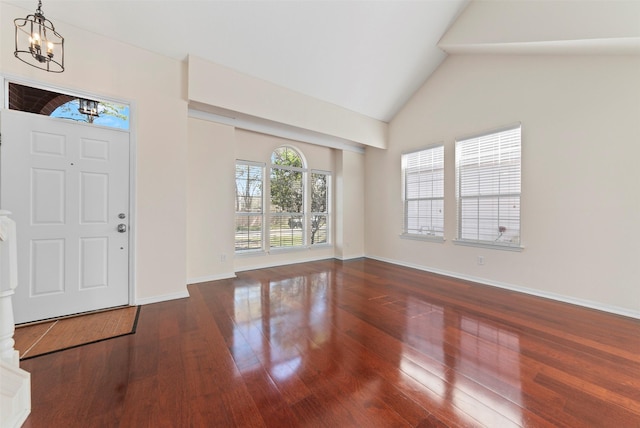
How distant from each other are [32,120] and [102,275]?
1.78m

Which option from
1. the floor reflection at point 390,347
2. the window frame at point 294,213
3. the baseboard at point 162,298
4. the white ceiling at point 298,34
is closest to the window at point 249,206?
the window frame at point 294,213

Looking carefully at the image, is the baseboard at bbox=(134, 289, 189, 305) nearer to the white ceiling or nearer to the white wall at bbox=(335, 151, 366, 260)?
the white ceiling

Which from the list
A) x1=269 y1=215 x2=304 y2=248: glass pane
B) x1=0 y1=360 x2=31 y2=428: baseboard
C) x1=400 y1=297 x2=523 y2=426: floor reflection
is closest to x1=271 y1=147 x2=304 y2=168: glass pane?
x1=269 y1=215 x2=304 y2=248: glass pane

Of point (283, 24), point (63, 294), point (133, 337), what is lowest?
point (133, 337)

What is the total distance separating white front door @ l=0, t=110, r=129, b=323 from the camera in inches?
102

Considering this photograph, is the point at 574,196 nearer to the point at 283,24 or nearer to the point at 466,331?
the point at 466,331

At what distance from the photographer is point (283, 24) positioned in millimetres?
3326

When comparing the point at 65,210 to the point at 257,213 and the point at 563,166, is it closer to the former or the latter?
the point at 257,213

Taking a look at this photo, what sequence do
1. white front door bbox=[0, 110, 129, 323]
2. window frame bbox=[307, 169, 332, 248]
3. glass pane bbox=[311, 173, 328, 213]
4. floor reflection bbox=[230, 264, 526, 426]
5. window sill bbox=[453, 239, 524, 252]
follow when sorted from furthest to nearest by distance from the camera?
glass pane bbox=[311, 173, 328, 213] → window frame bbox=[307, 169, 332, 248] → window sill bbox=[453, 239, 524, 252] → white front door bbox=[0, 110, 129, 323] → floor reflection bbox=[230, 264, 526, 426]

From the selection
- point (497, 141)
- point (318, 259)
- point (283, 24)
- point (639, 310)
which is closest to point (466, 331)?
point (639, 310)

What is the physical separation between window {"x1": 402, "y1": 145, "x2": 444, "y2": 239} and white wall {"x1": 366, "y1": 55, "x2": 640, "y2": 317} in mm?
194

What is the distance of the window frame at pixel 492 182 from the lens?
3.75 metres

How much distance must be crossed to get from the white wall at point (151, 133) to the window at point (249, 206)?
53.8 inches

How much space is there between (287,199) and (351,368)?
397cm
